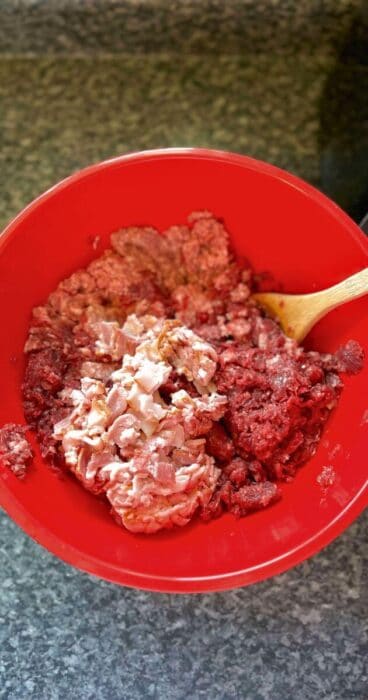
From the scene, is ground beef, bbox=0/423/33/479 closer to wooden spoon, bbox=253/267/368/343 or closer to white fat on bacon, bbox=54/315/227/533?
white fat on bacon, bbox=54/315/227/533

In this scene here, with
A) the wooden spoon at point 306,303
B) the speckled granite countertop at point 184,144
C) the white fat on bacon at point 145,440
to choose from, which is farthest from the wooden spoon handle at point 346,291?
the speckled granite countertop at point 184,144

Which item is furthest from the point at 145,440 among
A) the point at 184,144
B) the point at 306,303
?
the point at 184,144

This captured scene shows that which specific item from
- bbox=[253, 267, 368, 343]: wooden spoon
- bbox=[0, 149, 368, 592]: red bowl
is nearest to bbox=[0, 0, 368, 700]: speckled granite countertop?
bbox=[0, 149, 368, 592]: red bowl

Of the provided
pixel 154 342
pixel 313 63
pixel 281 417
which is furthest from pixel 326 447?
pixel 313 63

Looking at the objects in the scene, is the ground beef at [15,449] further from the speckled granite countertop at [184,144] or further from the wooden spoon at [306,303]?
the wooden spoon at [306,303]

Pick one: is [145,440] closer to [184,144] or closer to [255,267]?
[255,267]

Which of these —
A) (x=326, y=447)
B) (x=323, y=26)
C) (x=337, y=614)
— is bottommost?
(x=337, y=614)

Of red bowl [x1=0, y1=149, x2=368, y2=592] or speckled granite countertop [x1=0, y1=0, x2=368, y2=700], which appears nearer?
red bowl [x1=0, y1=149, x2=368, y2=592]

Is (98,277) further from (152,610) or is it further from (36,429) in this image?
(152,610)
